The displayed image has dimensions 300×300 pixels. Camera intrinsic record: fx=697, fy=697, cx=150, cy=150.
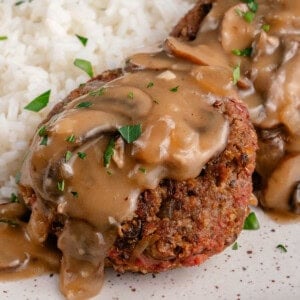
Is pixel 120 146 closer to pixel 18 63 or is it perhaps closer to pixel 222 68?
pixel 222 68

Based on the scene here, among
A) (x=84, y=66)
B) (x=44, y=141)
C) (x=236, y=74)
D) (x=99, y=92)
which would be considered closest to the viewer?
(x=44, y=141)

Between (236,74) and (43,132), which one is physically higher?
(236,74)

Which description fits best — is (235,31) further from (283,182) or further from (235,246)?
(235,246)

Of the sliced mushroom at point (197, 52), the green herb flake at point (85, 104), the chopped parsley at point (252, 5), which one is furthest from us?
the chopped parsley at point (252, 5)

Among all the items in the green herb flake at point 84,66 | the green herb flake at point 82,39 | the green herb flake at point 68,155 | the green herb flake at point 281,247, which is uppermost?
the green herb flake at point 68,155

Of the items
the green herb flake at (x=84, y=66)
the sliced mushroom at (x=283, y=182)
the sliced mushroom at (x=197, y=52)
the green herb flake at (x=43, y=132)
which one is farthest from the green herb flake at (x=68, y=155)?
the green herb flake at (x=84, y=66)

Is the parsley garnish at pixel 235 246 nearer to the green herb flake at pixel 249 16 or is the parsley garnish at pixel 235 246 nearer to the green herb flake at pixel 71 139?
the green herb flake at pixel 71 139

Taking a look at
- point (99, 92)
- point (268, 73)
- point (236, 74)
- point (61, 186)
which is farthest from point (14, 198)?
point (268, 73)
